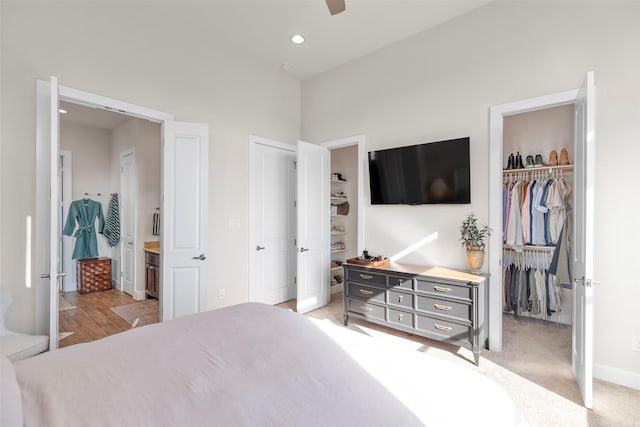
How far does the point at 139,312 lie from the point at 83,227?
2086 mm

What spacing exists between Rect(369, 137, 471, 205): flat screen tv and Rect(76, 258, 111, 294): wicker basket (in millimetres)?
4450

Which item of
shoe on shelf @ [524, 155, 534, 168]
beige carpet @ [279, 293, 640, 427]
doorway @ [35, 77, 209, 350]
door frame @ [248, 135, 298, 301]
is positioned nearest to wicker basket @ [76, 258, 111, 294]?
doorway @ [35, 77, 209, 350]

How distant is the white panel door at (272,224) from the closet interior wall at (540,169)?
2.72 meters

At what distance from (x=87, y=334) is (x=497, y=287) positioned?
4.14 metres

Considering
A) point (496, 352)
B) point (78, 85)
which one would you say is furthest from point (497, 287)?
point (78, 85)

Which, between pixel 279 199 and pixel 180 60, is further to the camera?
pixel 279 199

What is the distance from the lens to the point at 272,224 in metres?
4.14

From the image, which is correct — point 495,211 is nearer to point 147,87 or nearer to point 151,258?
point 147,87

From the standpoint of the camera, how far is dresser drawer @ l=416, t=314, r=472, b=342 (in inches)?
104

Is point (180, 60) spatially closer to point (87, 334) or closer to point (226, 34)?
point (226, 34)

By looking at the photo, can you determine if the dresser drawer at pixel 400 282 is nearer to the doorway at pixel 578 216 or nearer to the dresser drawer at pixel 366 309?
the dresser drawer at pixel 366 309

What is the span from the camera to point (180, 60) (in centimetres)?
318

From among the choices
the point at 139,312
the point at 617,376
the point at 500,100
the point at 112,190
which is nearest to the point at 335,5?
the point at 500,100

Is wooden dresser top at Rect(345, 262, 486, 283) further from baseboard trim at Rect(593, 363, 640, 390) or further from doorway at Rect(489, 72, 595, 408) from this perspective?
baseboard trim at Rect(593, 363, 640, 390)
